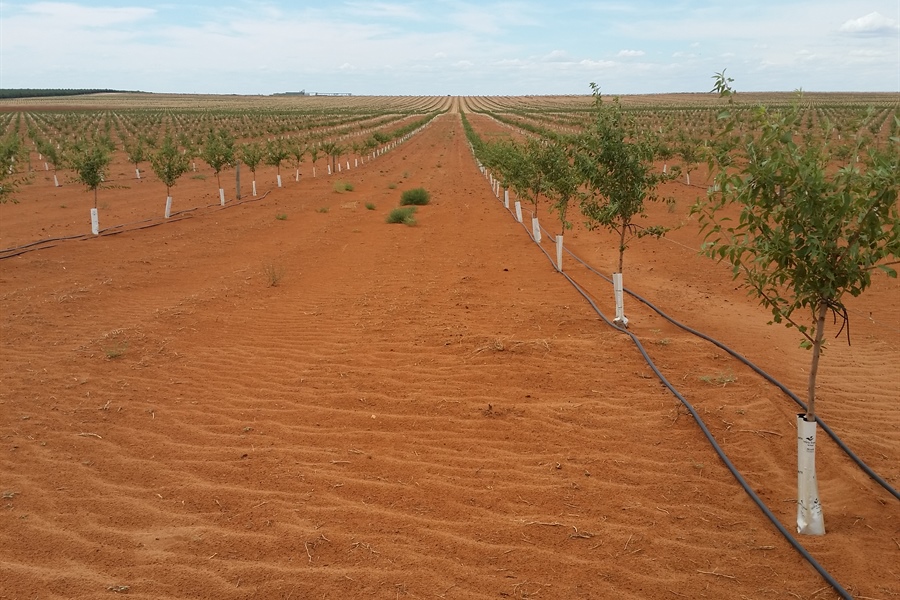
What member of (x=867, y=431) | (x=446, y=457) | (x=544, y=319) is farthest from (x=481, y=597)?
(x=544, y=319)

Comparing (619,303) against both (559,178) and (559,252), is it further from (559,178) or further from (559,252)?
(559,178)

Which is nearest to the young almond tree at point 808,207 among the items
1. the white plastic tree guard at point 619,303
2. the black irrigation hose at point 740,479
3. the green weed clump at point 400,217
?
the black irrigation hose at point 740,479

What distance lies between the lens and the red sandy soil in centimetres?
477

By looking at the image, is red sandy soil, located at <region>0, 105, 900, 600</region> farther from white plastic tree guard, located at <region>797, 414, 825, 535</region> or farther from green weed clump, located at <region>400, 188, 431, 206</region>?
green weed clump, located at <region>400, 188, 431, 206</region>

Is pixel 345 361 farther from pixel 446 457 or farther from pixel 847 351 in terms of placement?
pixel 847 351

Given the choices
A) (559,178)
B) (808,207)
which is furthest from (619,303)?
(559,178)

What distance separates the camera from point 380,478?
6.03m

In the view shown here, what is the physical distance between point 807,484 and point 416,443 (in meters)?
3.64

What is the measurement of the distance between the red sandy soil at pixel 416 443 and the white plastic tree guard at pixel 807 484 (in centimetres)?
21

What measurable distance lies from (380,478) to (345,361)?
326cm

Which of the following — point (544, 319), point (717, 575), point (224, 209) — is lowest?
point (717, 575)

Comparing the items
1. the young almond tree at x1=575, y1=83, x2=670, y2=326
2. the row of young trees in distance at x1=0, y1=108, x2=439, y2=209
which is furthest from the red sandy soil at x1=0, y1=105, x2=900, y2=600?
the row of young trees in distance at x1=0, y1=108, x2=439, y2=209

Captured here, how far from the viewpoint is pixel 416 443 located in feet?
22.1

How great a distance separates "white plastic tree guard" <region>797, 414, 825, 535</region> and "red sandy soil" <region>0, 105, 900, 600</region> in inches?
8.1
